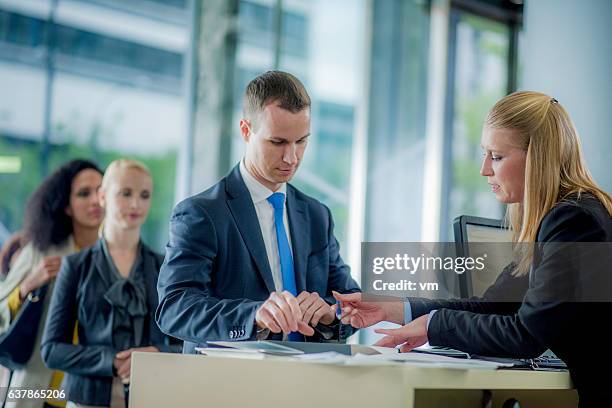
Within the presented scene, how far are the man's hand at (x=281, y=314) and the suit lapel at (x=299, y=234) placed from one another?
0.48 metres

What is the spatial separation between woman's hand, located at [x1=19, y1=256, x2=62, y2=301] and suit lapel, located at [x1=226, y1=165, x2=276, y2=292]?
1.79 m

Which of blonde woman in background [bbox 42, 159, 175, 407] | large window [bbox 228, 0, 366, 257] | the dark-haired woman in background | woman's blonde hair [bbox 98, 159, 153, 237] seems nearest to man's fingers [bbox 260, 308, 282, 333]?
blonde woman in background [bbox 42, 159, 175, 407]

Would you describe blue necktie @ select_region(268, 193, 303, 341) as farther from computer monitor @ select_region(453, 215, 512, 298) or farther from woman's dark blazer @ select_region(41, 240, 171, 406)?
woman's dark blazer @ select_region(41, 240, 171, 406)

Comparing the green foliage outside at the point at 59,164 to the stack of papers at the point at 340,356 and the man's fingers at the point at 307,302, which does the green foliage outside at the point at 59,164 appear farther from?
the stack of papers at the point at 340,356

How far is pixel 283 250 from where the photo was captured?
2.59m

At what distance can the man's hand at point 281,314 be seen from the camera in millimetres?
2033

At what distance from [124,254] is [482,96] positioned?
3.93 meters

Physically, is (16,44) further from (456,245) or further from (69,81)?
(456,245)

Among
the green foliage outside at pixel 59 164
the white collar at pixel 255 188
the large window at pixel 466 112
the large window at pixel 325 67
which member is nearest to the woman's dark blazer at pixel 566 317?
the white collar at pixel 255 188

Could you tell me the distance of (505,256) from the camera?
8.56 feet

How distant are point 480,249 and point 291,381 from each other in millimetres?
1048

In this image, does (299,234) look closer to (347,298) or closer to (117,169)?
(347,298)

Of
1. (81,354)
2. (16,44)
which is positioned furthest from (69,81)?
(81,354)

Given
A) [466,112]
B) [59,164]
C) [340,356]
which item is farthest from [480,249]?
[466,112]
